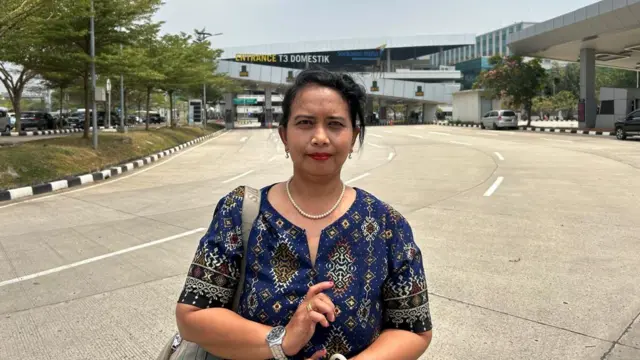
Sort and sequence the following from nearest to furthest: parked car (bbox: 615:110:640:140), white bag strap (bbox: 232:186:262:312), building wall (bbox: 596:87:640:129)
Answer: white bag strap (bbox: 232:186:262:312) → parked car (bbox: 615:110:640:140) → building wall (bbox: 596:87:640:129)

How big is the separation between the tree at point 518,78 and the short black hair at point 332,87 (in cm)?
3693

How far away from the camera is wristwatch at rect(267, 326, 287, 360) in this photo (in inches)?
56.9

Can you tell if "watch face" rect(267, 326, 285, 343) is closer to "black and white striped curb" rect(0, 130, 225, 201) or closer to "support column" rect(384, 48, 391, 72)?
"black and white striped curb" rect(0, 130, 225, 201)

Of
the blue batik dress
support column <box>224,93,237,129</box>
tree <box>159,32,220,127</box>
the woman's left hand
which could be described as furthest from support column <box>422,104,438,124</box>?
the woman's left hand

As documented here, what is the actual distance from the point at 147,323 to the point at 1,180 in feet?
30.1

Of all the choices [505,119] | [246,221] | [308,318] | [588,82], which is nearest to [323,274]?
[308,318]

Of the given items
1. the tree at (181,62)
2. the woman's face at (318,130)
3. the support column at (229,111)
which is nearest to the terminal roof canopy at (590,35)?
the tree at (181,62)

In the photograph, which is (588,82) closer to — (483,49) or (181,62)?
(181,62)

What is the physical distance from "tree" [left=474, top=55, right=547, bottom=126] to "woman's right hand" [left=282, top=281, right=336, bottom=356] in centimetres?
3744

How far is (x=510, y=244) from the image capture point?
18.2 ft

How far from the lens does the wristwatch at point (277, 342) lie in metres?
1.44

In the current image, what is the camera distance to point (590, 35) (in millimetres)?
26062

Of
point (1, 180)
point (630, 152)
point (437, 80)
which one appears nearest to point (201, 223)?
point (1, 180)

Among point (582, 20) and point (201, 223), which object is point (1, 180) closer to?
point (201, 223)
